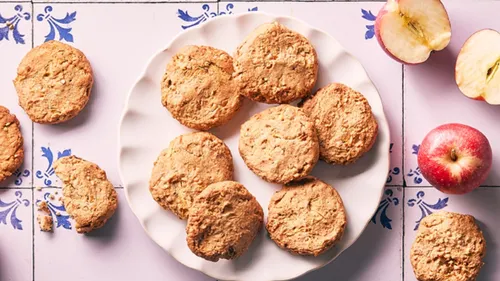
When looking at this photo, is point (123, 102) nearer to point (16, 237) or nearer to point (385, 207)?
point (16, 237)

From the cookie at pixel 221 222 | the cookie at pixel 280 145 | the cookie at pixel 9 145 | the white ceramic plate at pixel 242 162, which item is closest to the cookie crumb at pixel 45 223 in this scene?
the cookie at pixel 9 145

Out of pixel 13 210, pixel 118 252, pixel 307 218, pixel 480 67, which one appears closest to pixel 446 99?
pixel 480 67

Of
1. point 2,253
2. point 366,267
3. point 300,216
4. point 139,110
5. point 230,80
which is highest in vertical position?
point 230,80

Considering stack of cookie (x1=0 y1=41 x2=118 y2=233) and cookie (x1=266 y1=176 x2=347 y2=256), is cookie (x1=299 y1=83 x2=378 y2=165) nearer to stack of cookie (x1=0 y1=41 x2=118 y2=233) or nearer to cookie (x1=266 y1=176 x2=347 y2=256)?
cookie (x1=266 y1=176 x2=347 y2=256)

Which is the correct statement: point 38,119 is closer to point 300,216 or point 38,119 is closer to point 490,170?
point 300,216

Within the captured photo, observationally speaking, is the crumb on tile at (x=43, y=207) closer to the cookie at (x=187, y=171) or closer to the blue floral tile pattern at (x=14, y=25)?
the cookie at (x=187, y=171)

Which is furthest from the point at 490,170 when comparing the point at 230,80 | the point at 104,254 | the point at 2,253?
the point at 2,253

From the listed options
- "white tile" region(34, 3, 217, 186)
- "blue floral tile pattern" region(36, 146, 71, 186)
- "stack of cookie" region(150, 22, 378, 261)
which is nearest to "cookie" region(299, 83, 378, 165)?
"stack of cookie" region(150, 22, 378, 261)
